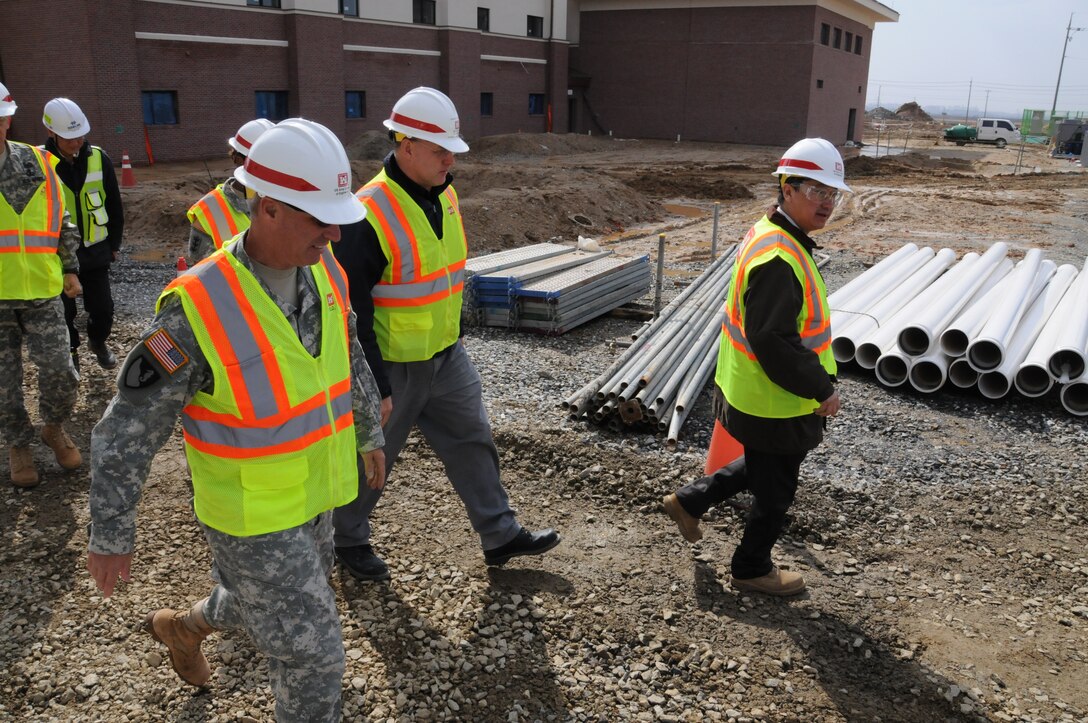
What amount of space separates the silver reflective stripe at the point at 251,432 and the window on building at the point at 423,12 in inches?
1256

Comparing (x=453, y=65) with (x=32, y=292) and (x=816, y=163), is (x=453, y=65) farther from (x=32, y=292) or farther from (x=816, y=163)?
(x=816, y=163)

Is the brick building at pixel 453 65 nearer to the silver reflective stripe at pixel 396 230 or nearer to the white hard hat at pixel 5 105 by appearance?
the white hard hat at pixel 5 105

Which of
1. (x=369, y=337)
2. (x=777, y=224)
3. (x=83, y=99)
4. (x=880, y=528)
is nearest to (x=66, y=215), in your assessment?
(x=369, y=337)

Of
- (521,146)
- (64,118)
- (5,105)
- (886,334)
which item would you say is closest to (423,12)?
(521,146)

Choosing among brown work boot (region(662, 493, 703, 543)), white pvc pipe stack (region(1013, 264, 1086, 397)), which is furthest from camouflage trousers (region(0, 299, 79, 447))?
white pvc pipe stack (region(1013, 264, 1086, 397))

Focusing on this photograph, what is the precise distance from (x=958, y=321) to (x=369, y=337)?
5.48 meters

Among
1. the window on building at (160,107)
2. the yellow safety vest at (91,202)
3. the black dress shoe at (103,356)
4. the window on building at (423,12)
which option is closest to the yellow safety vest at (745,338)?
the yellow safety vest at (91,202)

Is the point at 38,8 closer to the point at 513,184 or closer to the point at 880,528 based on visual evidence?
the point at 513,184

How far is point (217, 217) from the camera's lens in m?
4.75

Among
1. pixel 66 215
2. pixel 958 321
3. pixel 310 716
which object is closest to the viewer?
pixel 310 716

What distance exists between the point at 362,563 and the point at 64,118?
176 inches

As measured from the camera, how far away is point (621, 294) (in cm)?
947

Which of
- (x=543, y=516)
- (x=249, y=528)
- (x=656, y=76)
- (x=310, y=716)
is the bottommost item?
(x=543, y=516)

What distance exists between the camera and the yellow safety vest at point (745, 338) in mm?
3570
